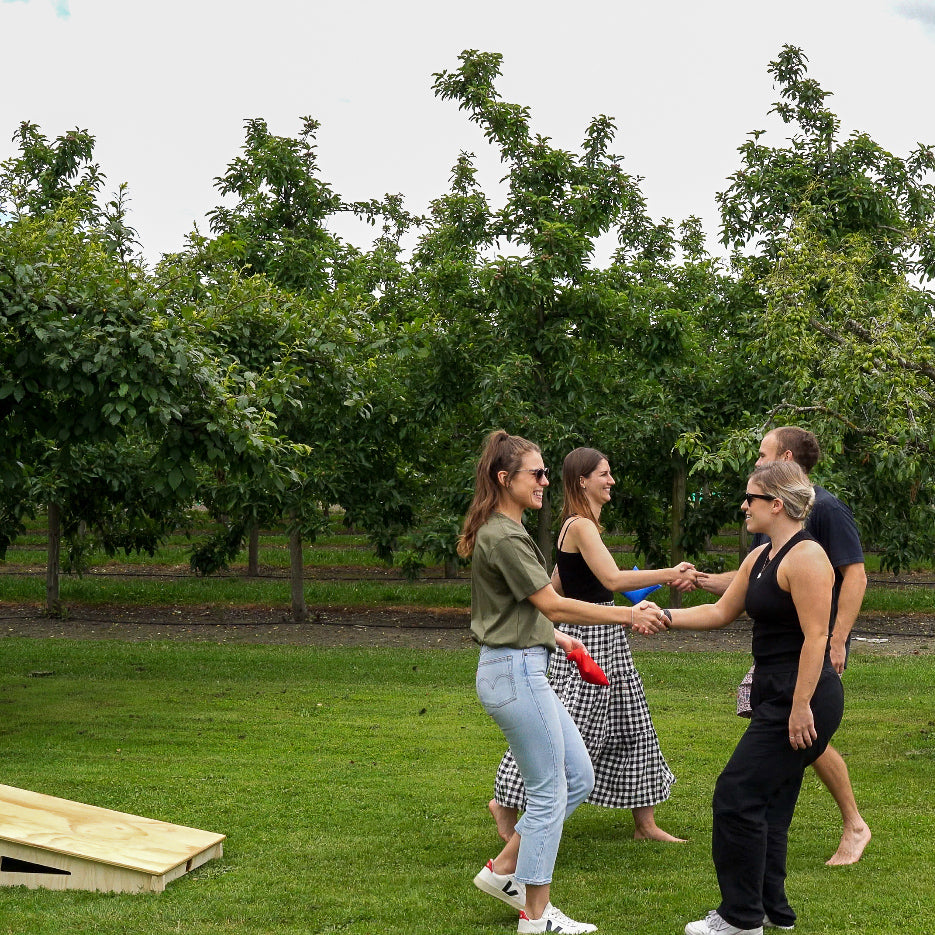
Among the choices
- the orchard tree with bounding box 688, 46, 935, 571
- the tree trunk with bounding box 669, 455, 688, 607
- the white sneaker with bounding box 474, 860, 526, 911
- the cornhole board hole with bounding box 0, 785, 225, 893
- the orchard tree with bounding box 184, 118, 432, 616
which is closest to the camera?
the white sneaker with bounding box 474, 860, 526, 911

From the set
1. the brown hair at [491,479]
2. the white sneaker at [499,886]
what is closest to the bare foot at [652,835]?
the white sneaker at [499,886]

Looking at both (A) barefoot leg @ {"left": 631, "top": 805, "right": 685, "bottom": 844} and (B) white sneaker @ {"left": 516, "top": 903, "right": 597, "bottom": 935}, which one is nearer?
(B) white sneaker @ {"left": 516, "top": 903, "right": 597, "bottom": 935}

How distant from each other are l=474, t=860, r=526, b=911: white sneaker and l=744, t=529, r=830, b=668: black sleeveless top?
1.45m

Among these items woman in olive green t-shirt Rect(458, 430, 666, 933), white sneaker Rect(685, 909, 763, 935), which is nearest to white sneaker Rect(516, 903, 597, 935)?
woman in olive green t-shirt Rect(458, 430, 666, 933)

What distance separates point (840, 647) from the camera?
5.66m

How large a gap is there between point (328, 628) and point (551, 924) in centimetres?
1255

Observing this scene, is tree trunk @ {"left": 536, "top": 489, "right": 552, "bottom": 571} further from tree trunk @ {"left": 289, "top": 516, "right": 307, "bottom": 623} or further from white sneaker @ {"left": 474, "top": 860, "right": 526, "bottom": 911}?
white sneaker @ {"left": 474, "top": 860, "right": 526, "bottom": 911}

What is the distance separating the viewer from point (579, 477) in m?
5.85

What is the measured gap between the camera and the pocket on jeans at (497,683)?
185 inches

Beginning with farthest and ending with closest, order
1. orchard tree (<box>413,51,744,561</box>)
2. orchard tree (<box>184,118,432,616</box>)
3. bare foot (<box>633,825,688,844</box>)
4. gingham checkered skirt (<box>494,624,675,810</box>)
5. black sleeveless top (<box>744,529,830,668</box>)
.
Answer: orchard tree (<box>413,51,744,561</box>) → orchard tree (<box>184,118,432,616</box>) → bare foot (<box>633,825,688,844</box>) → gingham checkered skirt (<box>494,624,675,810</box>) → black sleeveless top (<box>744,529,830,668</box>)

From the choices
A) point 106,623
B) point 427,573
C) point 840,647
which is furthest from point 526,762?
point 427,573

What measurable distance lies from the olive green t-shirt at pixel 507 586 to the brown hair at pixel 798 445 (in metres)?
1.49

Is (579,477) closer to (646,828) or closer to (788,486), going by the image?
(788,486)

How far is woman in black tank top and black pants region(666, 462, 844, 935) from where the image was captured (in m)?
4.54
